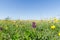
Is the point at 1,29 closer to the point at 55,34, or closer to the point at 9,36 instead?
the point at 9,36

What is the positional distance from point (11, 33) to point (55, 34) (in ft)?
4.67

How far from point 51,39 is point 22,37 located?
0.83m

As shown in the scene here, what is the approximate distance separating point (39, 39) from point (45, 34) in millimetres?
283

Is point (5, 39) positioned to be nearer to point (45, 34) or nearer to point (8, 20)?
point (45, 34)

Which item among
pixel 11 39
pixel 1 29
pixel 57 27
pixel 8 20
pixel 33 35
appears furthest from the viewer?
pixel 8 20

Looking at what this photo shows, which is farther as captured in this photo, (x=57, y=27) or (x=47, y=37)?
(x=57, y=27)

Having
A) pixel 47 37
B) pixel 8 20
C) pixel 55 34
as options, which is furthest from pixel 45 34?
pixel 8 20

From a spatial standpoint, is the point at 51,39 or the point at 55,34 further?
the point at 55,34

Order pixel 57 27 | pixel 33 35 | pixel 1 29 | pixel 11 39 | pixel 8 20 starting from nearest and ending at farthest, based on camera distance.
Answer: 1. pixel 11 39
2. pixel 33 35
3. pixel 1 29
4. pixel 57 27
5. pixel 8 20

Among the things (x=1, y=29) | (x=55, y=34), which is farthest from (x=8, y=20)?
(x=55, y=34)

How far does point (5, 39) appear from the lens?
17.1 feet

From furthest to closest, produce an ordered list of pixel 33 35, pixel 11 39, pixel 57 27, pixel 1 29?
pixel 57 27 < pixel 1 29 < pixel 33 35 < pixel 11 39

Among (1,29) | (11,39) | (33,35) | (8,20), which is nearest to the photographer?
(11,39)

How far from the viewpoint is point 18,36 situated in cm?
531
